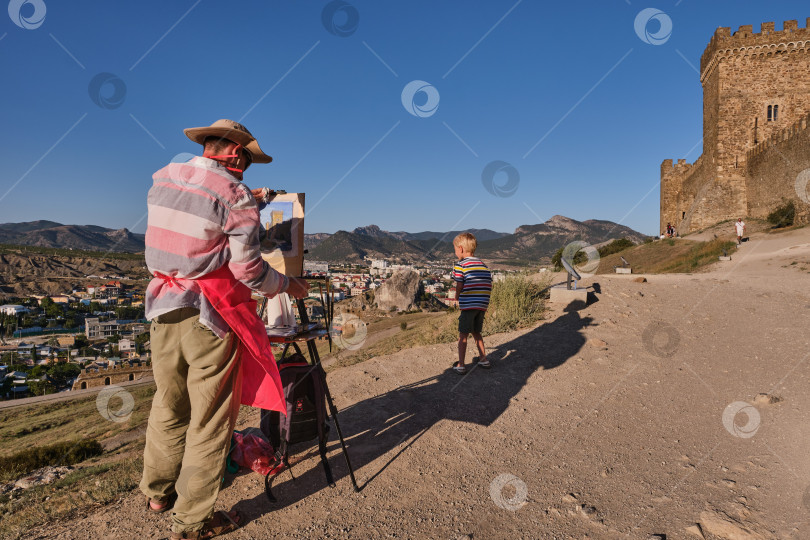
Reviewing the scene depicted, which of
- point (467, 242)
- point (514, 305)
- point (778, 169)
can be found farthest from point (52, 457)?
point (778, 169)

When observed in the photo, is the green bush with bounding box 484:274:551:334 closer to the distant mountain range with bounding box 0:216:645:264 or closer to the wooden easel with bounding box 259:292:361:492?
the wooden easel with bounding box 259:292:361:492

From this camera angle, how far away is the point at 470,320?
19.4 feet

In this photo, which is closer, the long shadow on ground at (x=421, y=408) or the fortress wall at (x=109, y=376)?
the long shadow on ground at (x=421, y=408)

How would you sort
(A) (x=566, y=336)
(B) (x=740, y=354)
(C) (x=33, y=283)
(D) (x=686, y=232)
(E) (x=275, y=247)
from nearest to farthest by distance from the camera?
1. (E) (x=275, y=247)
2. (B) (x=740, y=354)
3. (A) (x=566, y=336)
4. (D) (x=686, y=232)
5. (C) (x=33, y=283)

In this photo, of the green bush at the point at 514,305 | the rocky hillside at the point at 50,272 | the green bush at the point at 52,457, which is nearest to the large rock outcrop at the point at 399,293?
the green bush at the point at 514,305

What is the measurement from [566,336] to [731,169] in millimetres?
34137

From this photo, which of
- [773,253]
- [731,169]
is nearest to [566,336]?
[773,253]

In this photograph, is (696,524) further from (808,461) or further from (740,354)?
(740,354)

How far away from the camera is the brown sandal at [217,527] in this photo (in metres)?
2.51

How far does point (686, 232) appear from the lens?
3556 cm

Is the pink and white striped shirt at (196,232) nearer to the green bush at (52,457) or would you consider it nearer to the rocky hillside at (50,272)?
the green bush at (52,457)

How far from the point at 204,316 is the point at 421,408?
10.5ft

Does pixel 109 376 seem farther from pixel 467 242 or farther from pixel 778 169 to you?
pixel 778 169

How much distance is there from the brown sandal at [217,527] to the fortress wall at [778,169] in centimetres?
3081
